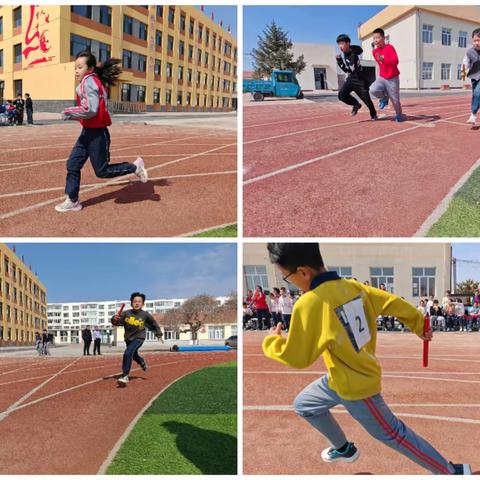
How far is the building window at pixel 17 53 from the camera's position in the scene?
12641mm

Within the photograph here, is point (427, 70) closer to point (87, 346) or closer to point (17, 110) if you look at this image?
point (87, 346)

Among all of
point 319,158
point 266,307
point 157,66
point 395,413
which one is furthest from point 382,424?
point 157,66

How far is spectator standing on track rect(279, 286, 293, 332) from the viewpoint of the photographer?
5.50 meters

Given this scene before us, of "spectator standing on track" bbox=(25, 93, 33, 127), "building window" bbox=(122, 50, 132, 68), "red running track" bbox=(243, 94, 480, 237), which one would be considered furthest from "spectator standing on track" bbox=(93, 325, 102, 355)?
"spectator standing on track" bbox=(25, 93, 33, 127)

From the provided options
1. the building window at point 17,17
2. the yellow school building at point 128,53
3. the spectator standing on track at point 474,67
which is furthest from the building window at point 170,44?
→ the spectator standing on track at point 474,67

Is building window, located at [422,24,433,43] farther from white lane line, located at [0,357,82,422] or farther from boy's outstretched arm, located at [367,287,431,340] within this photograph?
white lane line, located at [0,357,82,422]

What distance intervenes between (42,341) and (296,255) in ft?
18.7

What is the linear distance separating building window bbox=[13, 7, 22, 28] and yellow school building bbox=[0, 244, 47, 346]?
605 centimetres

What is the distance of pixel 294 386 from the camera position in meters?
5.19

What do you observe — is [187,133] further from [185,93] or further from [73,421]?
[73,421]

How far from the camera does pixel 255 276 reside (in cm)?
609

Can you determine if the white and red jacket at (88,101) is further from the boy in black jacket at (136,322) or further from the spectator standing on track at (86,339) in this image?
the spectator standing on track at (86,339)

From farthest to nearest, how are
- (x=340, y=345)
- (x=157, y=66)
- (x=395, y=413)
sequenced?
1. (x=157, y=66)
2. (x=395, y=413)
3. (x=340, y=345)

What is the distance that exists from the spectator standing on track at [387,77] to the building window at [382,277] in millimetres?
2458
